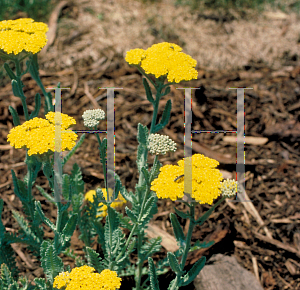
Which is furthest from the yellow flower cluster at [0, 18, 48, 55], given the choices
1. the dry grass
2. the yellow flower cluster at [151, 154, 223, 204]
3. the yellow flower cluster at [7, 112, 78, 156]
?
the dry grass

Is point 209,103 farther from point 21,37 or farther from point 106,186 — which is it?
point 21,37

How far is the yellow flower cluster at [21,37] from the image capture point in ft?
8.75

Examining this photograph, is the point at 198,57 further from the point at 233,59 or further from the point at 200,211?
the point at 200,211

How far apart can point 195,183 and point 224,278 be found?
4.79ft

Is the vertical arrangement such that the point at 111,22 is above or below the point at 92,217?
above

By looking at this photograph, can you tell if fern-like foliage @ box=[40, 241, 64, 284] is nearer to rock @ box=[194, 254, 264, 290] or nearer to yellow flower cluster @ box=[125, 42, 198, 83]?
rock @ box=[194, 254, 264, 290]

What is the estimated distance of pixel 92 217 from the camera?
135 inches

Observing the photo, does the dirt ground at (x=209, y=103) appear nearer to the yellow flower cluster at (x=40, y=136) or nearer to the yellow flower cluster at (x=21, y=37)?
the yellow flower cluster at (x=40, y=136)

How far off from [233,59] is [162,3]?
6.70ft

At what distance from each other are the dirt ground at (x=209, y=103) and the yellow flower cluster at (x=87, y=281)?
1.43 meters

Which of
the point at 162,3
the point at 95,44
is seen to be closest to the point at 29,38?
the point at 95,44

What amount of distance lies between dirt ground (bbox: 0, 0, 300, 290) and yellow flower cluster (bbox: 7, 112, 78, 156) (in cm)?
181

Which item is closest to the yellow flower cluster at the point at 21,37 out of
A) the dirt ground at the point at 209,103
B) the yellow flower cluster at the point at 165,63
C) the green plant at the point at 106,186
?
the green plant at the point at 106,186

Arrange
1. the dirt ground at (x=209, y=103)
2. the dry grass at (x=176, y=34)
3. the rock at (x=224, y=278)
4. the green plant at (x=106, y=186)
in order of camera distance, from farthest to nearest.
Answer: the dry grass at (x=176, y=34) < the dirt ground at (x=209, y=103) < the rock at (x=224, y=278) < the green plant at (x=106, y=186)
